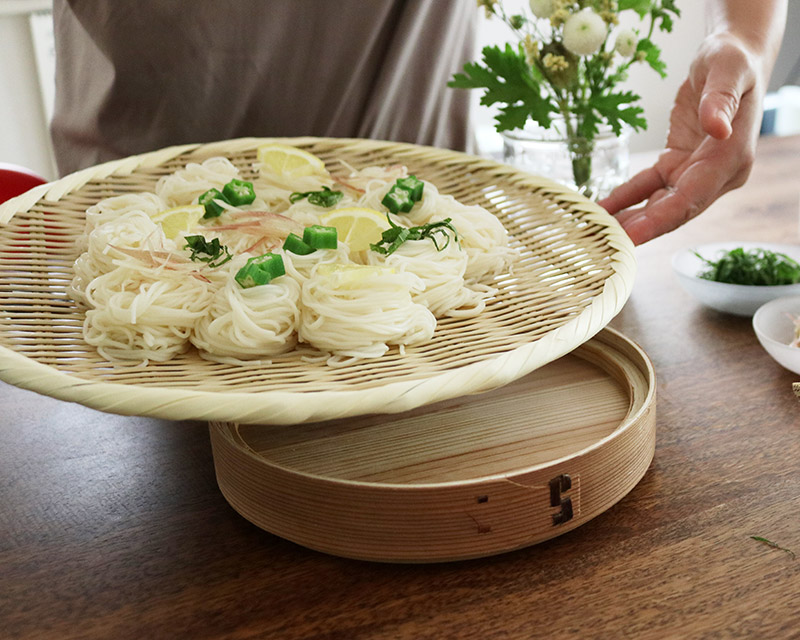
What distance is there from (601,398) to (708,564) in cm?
31

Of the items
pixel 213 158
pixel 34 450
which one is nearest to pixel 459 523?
pixel 34 450

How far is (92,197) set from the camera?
5.20 ft

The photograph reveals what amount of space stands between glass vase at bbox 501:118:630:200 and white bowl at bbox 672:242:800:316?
0.72 ft

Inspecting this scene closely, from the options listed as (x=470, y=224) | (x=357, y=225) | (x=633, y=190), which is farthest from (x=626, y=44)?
(x=357, y=225)

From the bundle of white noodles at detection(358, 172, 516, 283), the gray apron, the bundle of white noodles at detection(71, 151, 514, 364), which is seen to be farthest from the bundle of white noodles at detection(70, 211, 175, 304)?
the gray apron

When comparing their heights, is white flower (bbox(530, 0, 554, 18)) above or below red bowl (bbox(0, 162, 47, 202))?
above

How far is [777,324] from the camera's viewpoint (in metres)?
1.48

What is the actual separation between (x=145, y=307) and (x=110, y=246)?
158mm

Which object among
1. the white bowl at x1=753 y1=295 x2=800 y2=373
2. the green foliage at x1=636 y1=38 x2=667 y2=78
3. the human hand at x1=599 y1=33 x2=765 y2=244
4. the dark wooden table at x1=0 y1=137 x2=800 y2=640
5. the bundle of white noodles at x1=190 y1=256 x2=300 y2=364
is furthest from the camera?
the green foliage at x1=636 y1=38 x2=667 y2=78

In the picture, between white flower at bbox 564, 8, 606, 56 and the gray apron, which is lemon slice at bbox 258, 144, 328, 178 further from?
white flower at bbox 564, 8, 606, 56

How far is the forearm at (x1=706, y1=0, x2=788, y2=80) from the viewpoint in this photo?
1.65 m

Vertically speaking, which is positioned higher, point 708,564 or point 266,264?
point 266,264

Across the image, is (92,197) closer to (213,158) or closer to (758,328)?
(213,158)

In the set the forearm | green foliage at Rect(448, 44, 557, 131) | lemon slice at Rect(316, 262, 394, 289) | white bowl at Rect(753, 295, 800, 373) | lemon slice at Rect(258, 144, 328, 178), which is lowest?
white bowl at Rect(753, 295, 800, 373)
